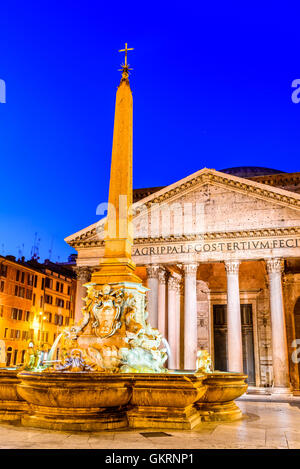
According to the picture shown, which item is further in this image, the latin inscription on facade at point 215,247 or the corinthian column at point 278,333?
the latin inscription on facade at point 215,247

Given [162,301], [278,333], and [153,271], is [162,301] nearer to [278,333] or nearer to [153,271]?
[153,271]

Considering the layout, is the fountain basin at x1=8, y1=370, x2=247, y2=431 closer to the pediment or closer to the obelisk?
the obelisk

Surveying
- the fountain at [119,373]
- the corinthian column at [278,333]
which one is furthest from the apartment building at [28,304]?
the fountain at [119,373]

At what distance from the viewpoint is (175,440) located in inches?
244

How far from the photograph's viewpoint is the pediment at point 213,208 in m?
23.8

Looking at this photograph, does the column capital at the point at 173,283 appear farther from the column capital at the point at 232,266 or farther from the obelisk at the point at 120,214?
the obelisk at the point at 120,214

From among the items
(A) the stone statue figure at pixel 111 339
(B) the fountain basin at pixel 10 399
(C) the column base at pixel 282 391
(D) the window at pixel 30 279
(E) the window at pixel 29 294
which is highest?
(D) the window at pixel 30 279

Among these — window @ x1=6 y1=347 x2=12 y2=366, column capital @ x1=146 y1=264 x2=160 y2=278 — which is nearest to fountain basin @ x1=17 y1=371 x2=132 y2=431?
column capital @ x1=146 y1=264 x2=160 y2=278

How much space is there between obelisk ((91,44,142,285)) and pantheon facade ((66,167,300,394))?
14.6 m

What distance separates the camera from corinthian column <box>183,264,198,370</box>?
926 inches

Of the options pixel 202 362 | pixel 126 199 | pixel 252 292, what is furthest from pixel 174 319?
pixel 126 199

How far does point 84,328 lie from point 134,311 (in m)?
1.09

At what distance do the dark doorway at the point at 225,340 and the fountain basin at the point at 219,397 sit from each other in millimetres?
21020

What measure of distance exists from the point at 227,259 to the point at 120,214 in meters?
15.3
